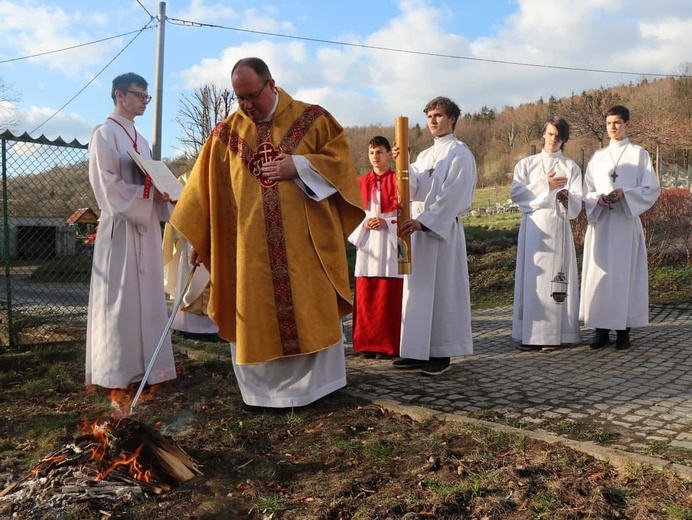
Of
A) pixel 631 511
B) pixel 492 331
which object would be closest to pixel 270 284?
pixel 631 511

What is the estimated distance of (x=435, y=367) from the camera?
5.31m

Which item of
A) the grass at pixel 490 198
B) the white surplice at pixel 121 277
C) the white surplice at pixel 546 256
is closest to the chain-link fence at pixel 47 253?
the white surplice at pixel 121 277

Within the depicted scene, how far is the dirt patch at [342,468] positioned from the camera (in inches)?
108

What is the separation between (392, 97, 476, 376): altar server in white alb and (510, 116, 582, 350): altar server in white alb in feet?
4.78

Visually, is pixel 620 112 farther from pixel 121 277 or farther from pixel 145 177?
pixel 121 277

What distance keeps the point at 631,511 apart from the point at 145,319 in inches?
140

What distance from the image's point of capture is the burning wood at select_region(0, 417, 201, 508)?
284 cm

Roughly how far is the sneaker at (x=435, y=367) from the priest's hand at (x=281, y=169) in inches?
86.2

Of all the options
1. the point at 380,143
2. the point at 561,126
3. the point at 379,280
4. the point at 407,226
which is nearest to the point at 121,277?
the point at 407,226

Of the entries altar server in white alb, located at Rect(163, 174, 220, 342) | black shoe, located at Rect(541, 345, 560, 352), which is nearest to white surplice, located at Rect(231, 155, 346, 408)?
altar server in white alb, located at Rect(163, 174, 220, 342)

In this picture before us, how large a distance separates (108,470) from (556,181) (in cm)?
512

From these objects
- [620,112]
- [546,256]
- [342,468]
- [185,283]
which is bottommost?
[342,468]

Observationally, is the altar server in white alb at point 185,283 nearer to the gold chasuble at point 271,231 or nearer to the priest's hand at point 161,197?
the priest's hand at point 161,197

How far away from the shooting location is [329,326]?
13.8 feet
